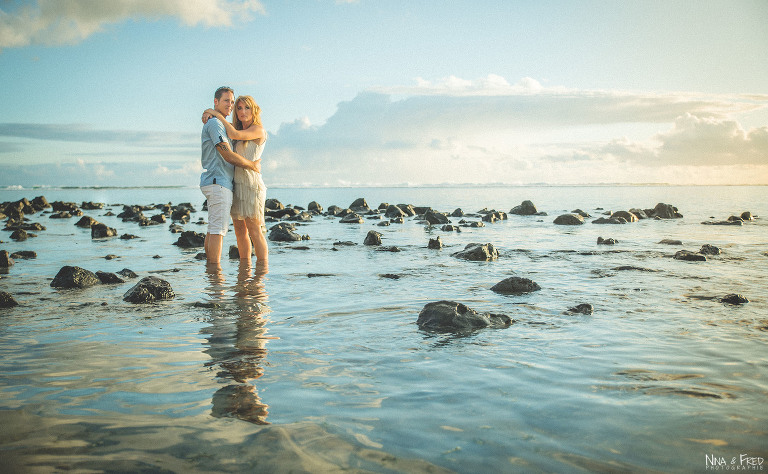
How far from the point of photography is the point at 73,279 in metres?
7.71

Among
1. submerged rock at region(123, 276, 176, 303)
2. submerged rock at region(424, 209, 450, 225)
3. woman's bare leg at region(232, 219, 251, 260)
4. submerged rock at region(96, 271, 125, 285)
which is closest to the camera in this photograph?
submerged rock at region(123, 276, 176, 303)

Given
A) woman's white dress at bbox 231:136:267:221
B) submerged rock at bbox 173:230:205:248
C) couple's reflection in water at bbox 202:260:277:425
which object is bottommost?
couple's reflection in water at bbox 202:260:277:425

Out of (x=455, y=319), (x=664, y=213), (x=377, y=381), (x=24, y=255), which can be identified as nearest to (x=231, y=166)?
(x=455, y=319)

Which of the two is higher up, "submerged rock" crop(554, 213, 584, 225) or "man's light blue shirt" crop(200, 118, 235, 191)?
"man's light blue shirt" crop(200, 118, 235, 191)

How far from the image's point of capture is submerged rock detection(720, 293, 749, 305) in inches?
Result: 253

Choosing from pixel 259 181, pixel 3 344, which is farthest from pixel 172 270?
pixel 3 344

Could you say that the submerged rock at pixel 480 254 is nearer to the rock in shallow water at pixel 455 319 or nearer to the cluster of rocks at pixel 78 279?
the rock in shallow water at pixel 455 319

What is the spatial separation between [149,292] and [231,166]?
11.1 ft

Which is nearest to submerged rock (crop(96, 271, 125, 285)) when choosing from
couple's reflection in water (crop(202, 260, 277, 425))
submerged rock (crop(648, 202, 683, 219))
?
couple's reflection in water (crop(202, 260, 277, 425))

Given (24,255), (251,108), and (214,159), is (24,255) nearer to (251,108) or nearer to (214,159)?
(214,159)

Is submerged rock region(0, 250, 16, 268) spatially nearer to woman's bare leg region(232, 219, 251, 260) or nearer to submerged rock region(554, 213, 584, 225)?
woman's bare leg region(232, 219, 251, 260)

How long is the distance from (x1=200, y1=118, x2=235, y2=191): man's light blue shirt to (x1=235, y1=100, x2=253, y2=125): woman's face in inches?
21.0

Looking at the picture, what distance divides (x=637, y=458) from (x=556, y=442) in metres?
0.41

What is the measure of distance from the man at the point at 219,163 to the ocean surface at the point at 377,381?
5.45 feet
